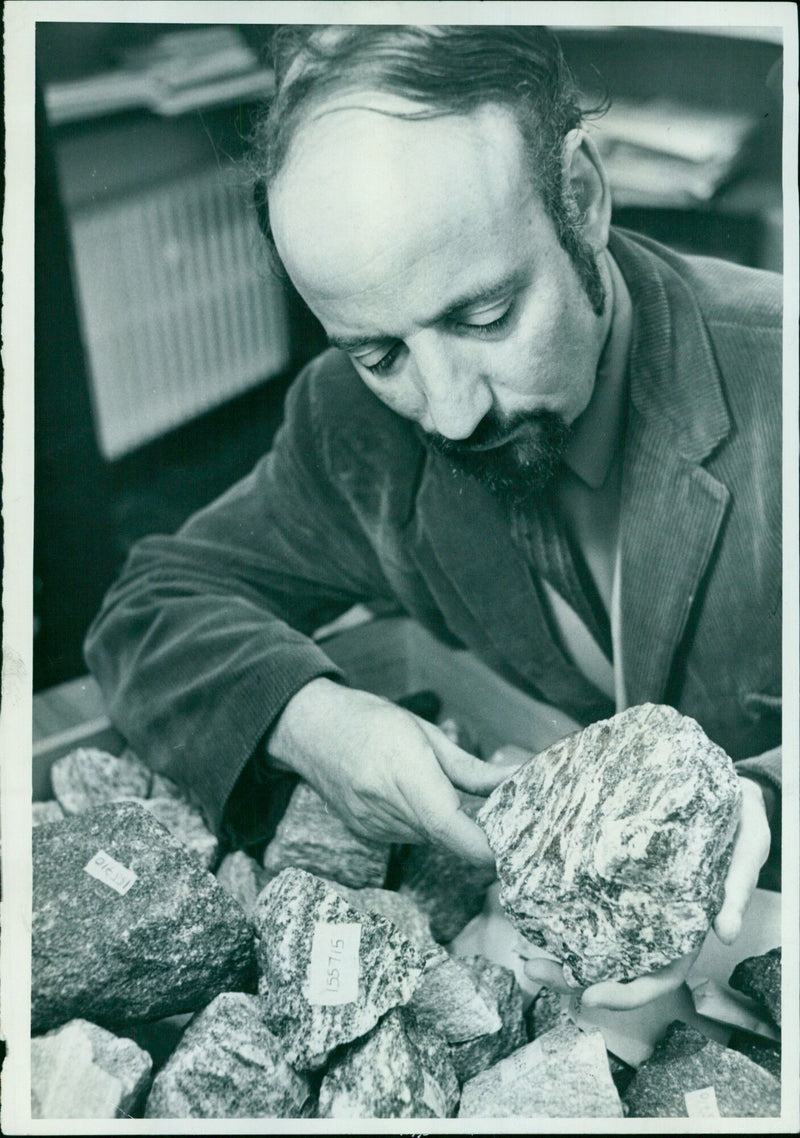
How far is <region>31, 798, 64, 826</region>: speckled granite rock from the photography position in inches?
54.2

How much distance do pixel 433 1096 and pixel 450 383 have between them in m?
0.78

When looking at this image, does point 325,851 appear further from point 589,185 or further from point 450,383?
point 589,185

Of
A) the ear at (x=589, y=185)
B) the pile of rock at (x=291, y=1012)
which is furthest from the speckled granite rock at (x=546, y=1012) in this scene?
the ear at (x=589, y=185)

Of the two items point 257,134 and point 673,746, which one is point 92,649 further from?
point 673,746

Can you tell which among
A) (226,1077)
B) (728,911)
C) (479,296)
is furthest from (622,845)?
(479,296)

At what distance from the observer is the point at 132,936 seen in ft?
3.64

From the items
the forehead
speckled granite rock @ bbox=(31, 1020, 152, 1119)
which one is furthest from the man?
speckled granite rock @ bbox=(31, 1020, 152, 1119)

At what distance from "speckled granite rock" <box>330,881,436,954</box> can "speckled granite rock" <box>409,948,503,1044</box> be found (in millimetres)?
48

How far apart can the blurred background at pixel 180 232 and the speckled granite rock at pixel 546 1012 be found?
740mm

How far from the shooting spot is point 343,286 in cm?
114

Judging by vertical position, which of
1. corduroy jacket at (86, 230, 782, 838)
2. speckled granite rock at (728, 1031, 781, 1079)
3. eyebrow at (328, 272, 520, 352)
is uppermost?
eyebrow at (328, 272, 520, 352)

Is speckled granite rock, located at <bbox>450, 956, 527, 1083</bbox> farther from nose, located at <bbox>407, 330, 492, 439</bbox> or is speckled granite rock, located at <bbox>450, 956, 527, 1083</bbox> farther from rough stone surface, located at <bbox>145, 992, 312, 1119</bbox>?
nose, located at <bbox>407, 330, 492, 439</bbox>

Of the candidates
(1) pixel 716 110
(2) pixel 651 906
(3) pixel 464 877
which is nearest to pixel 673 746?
(2) pixel 651 906

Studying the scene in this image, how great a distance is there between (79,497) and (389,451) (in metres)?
0.50
